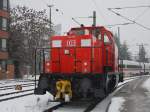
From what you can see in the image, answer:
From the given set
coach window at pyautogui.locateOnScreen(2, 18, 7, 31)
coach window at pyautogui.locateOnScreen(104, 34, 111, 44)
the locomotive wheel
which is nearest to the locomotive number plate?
the locomotive wheel

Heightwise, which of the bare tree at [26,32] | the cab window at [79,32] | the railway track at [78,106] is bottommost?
the railway track at [78,106]

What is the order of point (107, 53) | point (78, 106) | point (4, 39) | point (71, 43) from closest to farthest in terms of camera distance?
point (71, 43), point (78, 106), point (107, 53), point (4, 39)

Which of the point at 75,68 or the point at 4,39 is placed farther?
the point at 4,39

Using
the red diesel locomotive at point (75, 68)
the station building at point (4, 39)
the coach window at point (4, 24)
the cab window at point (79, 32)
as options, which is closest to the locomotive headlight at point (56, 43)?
the red diesel locomotive at point (75, 68)

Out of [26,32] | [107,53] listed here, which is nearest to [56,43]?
[107,53]

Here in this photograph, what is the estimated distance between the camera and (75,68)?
13.9m

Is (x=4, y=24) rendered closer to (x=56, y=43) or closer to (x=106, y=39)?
(x=106, y=39)

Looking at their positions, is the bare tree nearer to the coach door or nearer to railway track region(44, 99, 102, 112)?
the coach door

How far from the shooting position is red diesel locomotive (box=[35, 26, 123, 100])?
13281 mm

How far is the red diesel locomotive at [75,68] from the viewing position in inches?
523

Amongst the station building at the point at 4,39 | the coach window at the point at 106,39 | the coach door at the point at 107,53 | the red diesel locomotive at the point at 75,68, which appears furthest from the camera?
the station building at the point at 4,39

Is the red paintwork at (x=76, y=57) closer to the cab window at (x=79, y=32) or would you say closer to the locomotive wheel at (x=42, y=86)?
the locomotive wheel at (x=42, y=86)

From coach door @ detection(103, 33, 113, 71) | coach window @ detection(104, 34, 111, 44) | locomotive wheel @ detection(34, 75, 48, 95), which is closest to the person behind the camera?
locomotive wheel @ detection(34, 75, 48, 95)

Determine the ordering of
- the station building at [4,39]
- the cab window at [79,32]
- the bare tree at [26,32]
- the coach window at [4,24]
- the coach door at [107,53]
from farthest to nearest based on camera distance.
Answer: the bare tree at [26,32], the coach window at [4,24], the station building at [4,39], the cab window at [79,32], the coach door at [107,53]
